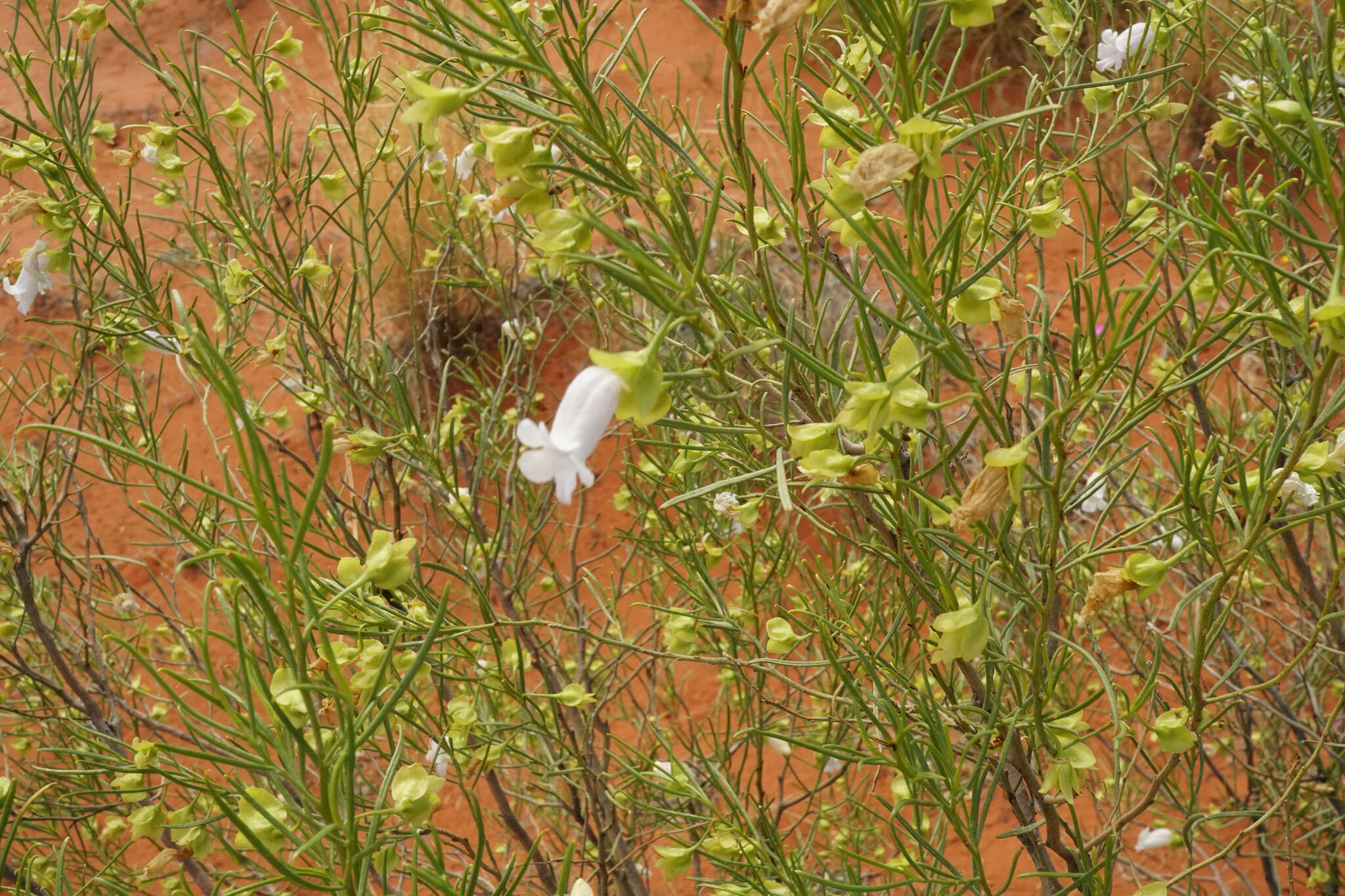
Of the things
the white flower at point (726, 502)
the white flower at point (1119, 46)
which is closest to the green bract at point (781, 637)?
the white flower at point (726, 502)

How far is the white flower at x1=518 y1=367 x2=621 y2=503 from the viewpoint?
0.50m

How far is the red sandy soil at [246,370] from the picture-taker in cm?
275

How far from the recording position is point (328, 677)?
0.70 m

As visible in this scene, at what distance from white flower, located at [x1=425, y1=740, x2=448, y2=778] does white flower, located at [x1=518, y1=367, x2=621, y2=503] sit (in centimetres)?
42

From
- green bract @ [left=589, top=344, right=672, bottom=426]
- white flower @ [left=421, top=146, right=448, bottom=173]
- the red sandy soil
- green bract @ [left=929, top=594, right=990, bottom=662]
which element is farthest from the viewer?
the red sandy soil

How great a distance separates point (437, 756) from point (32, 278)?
72 cm

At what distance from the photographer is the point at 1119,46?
1.07 meters

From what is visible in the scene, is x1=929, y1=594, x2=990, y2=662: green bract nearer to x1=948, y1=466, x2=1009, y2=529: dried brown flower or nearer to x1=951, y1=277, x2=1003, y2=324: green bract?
x1=948, y1=466, x2=1009, y2=529: dried brown flower

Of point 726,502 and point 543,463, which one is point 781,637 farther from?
point 543,463

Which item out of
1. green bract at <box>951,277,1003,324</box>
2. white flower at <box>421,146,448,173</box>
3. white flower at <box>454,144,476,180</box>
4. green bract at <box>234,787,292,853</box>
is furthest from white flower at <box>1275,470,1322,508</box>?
white flower at <box>421,146,448,173</box>

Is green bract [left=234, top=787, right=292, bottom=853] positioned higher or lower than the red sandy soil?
higher

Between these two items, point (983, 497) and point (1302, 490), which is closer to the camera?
point (983, 497)


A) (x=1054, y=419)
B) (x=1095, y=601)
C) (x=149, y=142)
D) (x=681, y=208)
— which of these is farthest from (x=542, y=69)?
(x=149, y=142)

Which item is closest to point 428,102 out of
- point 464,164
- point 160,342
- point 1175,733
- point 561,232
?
point 561,232
